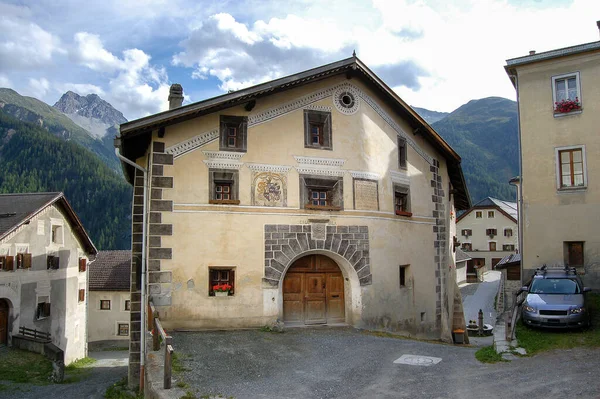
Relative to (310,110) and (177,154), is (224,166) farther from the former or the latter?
(310,110)

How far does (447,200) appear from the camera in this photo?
2338 cm

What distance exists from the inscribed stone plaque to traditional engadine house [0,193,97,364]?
59.2 ft

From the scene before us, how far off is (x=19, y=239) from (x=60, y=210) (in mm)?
4499

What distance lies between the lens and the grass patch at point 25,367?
73.8 feet

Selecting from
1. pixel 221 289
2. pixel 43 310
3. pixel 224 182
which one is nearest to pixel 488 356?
pixel 221 289

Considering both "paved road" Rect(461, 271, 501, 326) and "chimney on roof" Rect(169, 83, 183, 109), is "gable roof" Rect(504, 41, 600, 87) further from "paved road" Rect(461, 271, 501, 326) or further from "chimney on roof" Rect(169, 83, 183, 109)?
"paved road" Rect(461, 271, 501, 326)

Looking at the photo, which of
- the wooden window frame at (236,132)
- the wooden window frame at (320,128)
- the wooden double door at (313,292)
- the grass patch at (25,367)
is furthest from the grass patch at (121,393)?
the wooden window frame at (320,128)

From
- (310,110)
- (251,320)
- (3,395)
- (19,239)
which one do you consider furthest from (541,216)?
(19,239)

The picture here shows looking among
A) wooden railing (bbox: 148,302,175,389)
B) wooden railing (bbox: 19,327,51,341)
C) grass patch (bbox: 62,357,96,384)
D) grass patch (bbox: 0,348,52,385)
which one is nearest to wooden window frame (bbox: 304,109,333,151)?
wooden railing (bbox: 148,302,175,389)

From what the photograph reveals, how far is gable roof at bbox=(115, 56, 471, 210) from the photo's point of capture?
49.6 feet

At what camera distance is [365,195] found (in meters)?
18.0

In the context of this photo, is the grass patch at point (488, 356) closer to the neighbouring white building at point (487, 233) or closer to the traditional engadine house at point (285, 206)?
the traditional engadine house at point (285, 206)

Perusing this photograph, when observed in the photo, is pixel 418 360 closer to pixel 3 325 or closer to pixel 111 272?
pixel 3 325

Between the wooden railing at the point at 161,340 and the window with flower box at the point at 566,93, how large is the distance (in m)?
15.5
